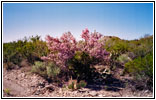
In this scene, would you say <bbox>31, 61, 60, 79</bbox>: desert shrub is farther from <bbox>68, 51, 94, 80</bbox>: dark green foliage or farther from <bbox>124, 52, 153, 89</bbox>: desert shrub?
<bbox>124, 52, 153, 89</bbox>: desert shrub

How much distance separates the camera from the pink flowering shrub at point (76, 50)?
7.47 m

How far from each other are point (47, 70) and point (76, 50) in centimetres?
184

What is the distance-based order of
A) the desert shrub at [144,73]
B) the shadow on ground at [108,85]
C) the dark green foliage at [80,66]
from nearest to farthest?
the desert shrub at [144,73] → the shadow on ground at [108,85] → the dark green foliage at [80,66]

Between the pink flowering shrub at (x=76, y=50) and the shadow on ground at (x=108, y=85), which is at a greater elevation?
the pink flowering shrub at (x=76, y=50)

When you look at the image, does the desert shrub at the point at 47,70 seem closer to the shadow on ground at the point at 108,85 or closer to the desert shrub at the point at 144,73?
the shadow on ground at the point at 108,85

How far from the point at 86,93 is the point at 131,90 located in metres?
2.06

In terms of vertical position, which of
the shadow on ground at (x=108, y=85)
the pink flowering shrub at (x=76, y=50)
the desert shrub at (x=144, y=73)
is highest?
the pink flowering shrub at (x=76, y=50)

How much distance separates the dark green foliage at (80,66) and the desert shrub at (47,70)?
759 millimetres

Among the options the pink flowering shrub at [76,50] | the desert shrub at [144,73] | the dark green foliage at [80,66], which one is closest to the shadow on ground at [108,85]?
the dark green foliage at [80,66]

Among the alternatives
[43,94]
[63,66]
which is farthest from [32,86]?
[63,66]

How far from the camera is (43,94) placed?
22.0 ft

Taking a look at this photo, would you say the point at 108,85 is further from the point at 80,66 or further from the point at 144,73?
the point at 144,73

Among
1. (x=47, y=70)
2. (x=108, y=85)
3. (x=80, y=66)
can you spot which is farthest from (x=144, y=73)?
(x=47, y=70)

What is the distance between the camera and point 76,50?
7.62m
